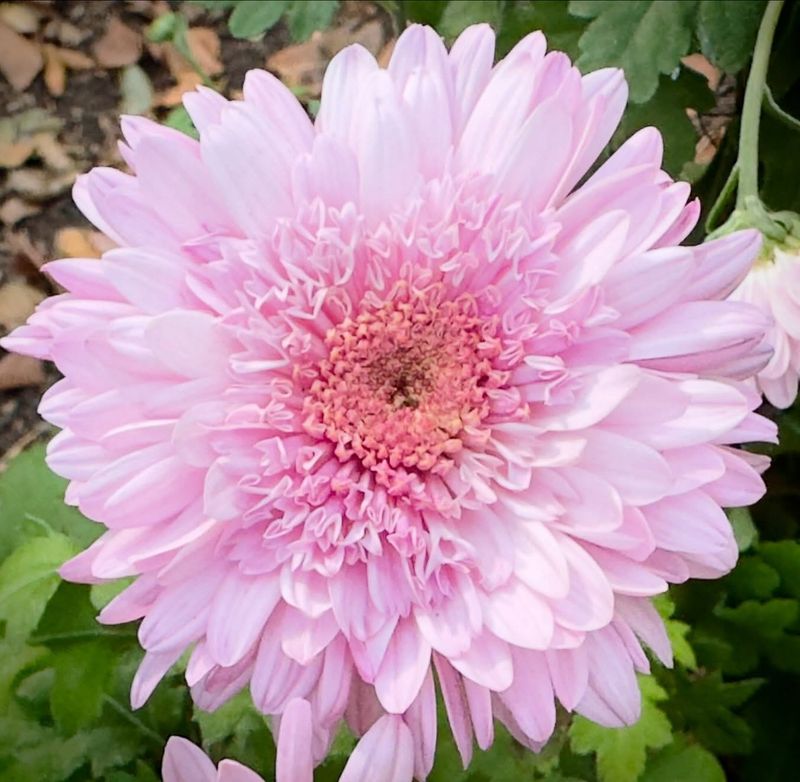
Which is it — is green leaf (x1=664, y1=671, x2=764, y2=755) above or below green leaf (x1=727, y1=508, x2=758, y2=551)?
below

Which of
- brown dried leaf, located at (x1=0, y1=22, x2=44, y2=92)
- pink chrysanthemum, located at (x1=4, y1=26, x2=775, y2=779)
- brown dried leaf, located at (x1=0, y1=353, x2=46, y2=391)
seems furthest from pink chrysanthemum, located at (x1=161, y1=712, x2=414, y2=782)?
brown dried leaf, located at (x1=0, y1=22, x2=44, y2=92)

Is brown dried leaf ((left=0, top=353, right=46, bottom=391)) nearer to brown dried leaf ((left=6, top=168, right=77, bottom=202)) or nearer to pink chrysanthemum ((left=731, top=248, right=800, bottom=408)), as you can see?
brown dried leaf ((left=6, top=168, right=77, bottom=202))

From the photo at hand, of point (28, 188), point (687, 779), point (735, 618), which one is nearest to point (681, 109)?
point (735, 618)

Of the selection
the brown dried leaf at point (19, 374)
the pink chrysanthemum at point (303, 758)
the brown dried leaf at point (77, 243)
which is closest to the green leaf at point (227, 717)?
the pink chrysanthemum at point (303, 758)

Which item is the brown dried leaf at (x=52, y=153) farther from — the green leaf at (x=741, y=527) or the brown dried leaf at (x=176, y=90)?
the green leaf at (x=741, y=527)

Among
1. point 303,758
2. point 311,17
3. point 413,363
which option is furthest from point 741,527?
point 311,17

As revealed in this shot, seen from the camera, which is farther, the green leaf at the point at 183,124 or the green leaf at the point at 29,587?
the green leaf at the point at 183,124
